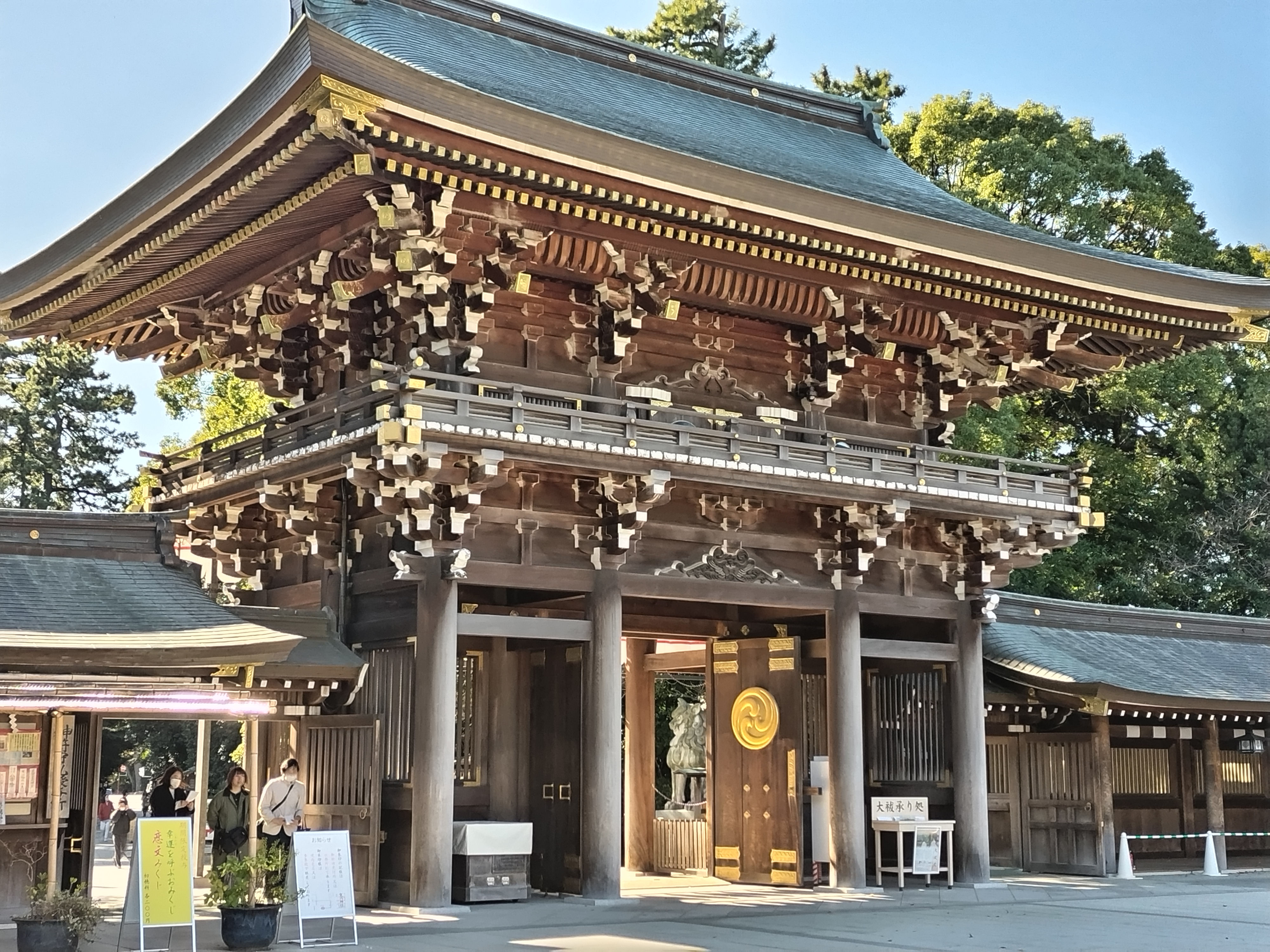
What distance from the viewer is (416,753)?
1641 centimetres

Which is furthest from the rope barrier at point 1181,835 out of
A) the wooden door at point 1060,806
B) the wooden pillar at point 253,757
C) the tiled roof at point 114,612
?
the tiled roof at point 114,612

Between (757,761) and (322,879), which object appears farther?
(757,761)

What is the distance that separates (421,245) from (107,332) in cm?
743

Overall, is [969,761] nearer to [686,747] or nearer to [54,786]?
[686,747]

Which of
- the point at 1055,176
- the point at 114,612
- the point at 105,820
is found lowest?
the point at 105,820

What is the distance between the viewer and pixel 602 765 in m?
17.4

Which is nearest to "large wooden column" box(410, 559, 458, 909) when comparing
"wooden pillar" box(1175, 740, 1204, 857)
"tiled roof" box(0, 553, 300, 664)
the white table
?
"tiled roof" box(0, 553, 300, 664)

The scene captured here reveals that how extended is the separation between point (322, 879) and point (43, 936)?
2604 mm

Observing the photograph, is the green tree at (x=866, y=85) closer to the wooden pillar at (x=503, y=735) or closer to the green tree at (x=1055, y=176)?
the green tree at (x=1055, y=176)

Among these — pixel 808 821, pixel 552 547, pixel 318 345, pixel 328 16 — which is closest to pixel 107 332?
pixel 318 345

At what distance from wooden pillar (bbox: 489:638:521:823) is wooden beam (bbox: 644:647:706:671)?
194 inches

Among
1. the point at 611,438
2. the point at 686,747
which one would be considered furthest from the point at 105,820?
the point at 611,438

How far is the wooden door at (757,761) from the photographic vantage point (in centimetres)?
2052

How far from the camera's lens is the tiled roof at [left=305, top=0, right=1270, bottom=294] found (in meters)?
17.8
